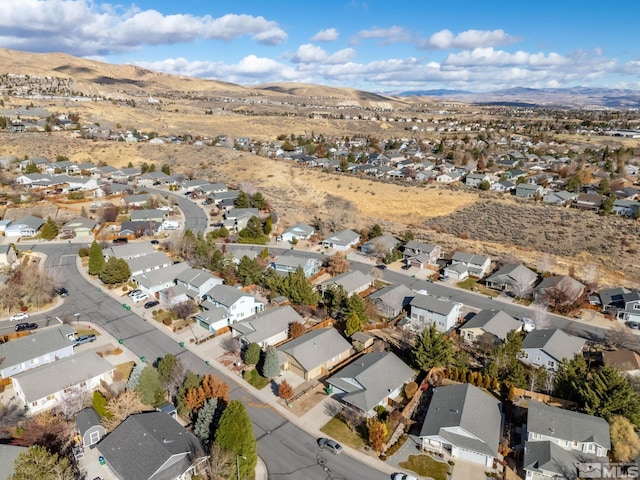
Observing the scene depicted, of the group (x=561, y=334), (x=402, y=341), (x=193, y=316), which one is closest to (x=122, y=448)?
(x=193, y=316)

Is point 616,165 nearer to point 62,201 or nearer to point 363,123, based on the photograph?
point 363,123

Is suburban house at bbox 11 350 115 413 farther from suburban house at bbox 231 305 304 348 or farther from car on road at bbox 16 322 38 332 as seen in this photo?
suburban house at bbox 231 305 304 348

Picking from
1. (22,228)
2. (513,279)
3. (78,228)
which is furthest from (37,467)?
(22,228)

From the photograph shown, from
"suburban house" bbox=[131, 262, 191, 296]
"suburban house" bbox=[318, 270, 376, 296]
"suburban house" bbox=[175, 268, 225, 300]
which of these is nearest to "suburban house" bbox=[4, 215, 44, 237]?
"suburban house" bbox=[131, 262, 191, 296]

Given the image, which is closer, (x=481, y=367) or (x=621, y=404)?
(x=621, y=404)

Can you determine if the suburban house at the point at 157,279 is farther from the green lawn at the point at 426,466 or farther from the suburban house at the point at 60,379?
the green lawn at the point at 426,466

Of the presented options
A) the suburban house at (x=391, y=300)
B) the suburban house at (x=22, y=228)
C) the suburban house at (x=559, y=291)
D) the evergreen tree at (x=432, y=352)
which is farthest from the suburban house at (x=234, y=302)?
the suburban house at (x=22, y=228)

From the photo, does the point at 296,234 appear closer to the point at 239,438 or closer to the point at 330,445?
the point at 330,445
